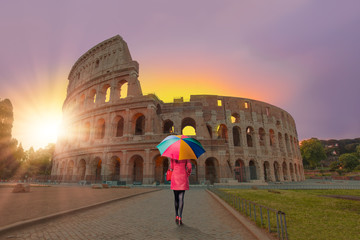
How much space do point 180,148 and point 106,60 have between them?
3277 cm

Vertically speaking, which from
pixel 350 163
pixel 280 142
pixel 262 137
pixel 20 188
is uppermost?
pixel 262 137

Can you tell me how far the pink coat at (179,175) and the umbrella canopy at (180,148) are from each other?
268mm

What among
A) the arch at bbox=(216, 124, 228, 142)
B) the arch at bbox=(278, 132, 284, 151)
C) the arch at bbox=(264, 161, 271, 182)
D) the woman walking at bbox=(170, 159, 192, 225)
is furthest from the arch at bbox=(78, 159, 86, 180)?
the arch at bbox=(278, 132, 284, 151)

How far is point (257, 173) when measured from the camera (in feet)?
94.1

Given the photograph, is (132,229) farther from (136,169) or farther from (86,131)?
(86,131)

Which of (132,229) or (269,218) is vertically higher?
(269,218)

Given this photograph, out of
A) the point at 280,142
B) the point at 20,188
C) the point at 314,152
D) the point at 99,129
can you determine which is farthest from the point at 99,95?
the point at 314,152

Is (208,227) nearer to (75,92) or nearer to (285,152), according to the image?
(285,152)

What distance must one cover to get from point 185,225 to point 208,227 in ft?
1.92

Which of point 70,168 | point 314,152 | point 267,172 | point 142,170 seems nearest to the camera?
point 142,170

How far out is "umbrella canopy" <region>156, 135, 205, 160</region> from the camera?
409 centimetres

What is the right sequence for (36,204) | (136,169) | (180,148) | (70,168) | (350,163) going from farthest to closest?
1. (350,163)
2. (70,168)
3. (136,169)
4. (36,204)
5. (180,148)

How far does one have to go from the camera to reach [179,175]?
14.4 ft

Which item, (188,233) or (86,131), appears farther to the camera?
(86,131)
